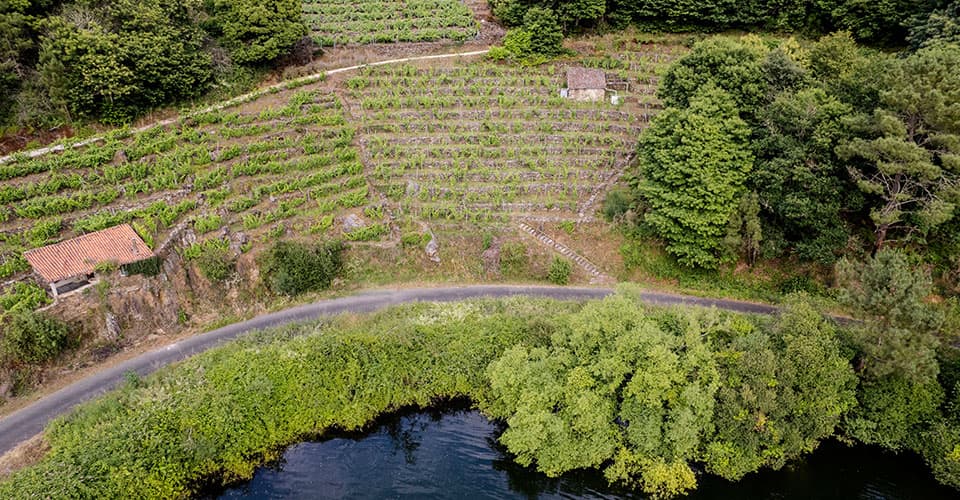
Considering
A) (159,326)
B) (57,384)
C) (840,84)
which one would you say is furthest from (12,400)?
(840,84)

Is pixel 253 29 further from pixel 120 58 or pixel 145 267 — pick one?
pixel 145 267

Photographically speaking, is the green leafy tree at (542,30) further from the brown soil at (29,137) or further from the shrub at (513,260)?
the brown soil at (29,137)

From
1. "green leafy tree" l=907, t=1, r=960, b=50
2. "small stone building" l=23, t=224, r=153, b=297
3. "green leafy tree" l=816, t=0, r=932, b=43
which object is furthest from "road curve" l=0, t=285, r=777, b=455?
"green leafy tree" l=816, t=0, r=932, b=43

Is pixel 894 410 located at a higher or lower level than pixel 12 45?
lower

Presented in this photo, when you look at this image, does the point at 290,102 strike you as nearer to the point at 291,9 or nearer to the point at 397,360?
the point at 291,9

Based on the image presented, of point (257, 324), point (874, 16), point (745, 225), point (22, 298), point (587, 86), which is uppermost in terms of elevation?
point (874, 16)

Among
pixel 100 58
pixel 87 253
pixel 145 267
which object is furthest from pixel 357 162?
pixel 100 58
